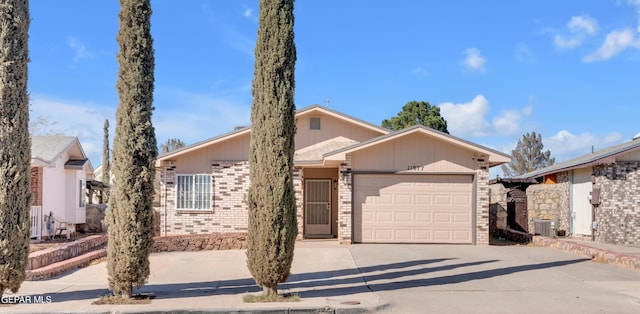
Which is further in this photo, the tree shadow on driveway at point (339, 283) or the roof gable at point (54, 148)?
the roof gable at point (54, 148)

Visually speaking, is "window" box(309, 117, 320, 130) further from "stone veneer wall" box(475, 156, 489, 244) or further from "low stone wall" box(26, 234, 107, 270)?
"low stone wall" box(26, 234, 107, 270)

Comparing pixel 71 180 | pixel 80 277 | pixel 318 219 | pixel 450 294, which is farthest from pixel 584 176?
pixel 71 180

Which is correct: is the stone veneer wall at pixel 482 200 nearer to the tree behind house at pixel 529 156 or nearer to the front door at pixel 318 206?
the front door at pixel 318 206

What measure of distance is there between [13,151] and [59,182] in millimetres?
12354

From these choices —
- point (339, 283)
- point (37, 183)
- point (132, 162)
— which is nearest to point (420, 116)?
point (37, 183)

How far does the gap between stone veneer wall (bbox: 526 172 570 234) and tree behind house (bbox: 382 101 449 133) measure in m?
14.7

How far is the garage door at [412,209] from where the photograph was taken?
1697cm

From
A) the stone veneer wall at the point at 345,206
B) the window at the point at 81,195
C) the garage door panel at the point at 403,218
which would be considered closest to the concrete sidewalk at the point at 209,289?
the stone veneer wall at the point at 345,206

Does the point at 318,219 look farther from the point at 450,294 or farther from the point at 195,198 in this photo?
the point at 450,294

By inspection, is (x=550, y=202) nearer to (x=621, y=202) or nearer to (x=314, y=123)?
(x=621, y=202)

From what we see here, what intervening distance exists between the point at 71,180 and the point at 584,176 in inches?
745

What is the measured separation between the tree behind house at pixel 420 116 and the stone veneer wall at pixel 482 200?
18.2 metres

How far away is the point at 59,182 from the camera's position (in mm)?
20078

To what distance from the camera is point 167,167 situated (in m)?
18.8
